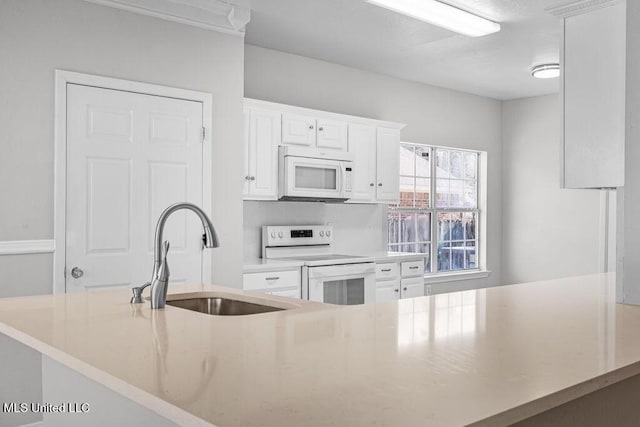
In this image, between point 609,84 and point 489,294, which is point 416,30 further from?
point 489,294

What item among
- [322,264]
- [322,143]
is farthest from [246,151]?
[322,264]

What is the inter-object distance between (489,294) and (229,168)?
2.30 metres

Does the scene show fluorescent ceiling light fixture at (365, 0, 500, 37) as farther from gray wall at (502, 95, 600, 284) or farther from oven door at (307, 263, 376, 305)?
gray wall at (502, 95, 600, 284)

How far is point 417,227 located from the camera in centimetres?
632

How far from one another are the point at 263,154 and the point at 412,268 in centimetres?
175

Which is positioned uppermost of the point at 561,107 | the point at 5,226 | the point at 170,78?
the point at 170,78

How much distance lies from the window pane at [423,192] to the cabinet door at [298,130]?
6.08 feet

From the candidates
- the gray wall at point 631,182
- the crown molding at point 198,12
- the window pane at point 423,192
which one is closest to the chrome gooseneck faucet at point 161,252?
the gray wall at point 631,182

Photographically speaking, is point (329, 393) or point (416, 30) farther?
point (416, 30)

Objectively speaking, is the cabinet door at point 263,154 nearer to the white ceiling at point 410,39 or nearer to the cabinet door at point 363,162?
the white ceiling at point 410,39

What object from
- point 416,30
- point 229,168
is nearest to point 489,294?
point 229,168

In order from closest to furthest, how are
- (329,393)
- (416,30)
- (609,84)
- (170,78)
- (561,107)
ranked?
(329,393) < (609,84) < (561,107) < (170,78) < (416,30)

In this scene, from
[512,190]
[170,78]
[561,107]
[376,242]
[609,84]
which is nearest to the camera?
[609,84]

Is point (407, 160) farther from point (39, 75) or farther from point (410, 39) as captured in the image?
point (39, 75)
